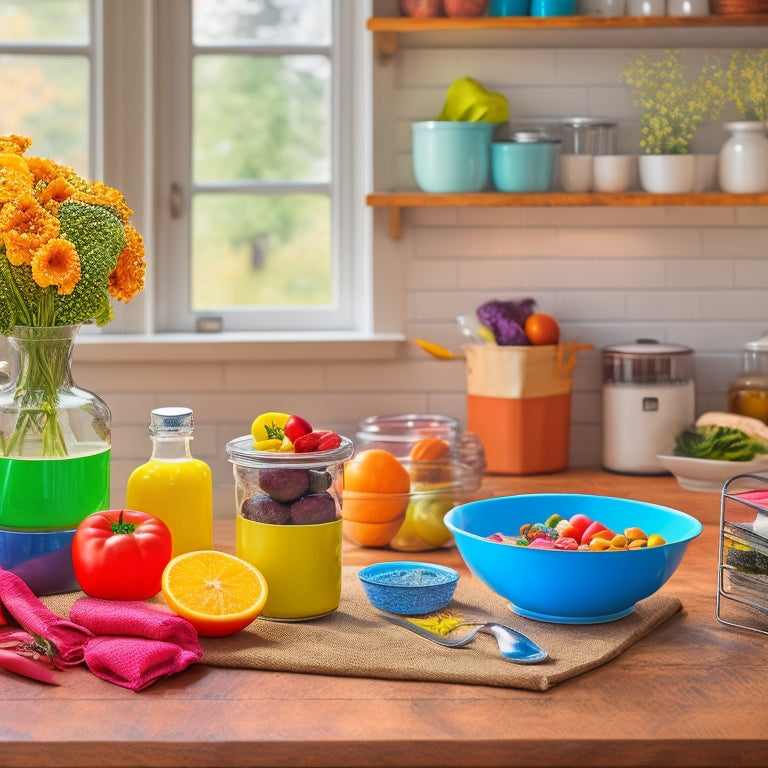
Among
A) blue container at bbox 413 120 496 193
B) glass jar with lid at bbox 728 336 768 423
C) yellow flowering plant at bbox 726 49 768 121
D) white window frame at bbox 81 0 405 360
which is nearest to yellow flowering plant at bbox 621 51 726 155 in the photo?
yellow flowering plant at bbox 726 49 768 121

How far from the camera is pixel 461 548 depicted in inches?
57.1

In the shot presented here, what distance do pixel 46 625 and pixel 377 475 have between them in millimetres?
670

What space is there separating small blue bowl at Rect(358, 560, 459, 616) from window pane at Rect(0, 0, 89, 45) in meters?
1.93

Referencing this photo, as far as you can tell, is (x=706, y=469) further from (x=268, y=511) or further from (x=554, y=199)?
(x=268, y=511)

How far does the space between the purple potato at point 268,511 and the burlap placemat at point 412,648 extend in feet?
0.44

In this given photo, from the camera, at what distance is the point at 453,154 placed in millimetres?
2609

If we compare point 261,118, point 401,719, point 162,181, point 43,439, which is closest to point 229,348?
point 162,181

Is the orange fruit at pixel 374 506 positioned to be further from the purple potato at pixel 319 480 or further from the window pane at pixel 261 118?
the window pane at pixel 261 118

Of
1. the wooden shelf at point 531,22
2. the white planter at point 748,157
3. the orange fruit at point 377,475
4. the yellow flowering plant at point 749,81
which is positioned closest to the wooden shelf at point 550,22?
the wooden shelf at point 531,22

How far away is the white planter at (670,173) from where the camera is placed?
265cm

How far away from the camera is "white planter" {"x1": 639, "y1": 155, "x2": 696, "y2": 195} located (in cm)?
265

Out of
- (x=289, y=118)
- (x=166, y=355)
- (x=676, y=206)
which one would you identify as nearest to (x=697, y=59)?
(x=676, y=206)

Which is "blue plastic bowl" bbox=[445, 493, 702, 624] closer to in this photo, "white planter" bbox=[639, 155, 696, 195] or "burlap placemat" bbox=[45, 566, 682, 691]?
"burlap placemat" bbox=[45, 566, 682, 691]

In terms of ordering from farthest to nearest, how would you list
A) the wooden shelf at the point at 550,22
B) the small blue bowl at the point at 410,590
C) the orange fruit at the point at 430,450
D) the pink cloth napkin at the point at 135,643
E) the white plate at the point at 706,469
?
the wooden shelf at the point at 550,22, the white plate at the point at 706,469, the orange fruit at the point at 430,450, the small blue bowl at the point at 410,590, the pink cloth napkin at the point at 135,643
